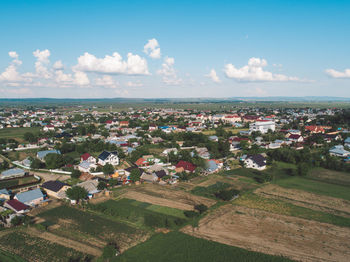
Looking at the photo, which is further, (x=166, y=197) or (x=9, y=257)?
(x=166, y=197)


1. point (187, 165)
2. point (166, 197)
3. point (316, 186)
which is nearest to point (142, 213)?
point (166, 197)

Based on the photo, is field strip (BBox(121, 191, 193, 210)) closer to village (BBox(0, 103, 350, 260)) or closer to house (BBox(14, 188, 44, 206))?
village (BBox(0, 103, 350, 260))

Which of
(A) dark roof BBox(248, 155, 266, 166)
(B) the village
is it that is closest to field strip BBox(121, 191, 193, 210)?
(B) the village

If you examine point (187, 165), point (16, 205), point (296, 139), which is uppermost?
point (296, 139)

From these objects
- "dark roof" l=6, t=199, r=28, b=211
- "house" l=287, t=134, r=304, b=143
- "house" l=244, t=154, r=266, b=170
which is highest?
"house" l=287, t=134, r=304, b=143

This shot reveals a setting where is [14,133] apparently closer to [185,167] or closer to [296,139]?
[185,167]

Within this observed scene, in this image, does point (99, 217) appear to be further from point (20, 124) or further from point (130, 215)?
point (20, 124)

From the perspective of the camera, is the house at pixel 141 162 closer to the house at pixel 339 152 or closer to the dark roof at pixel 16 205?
the dark roof at pixel 16 205
